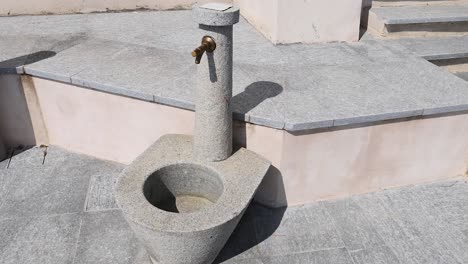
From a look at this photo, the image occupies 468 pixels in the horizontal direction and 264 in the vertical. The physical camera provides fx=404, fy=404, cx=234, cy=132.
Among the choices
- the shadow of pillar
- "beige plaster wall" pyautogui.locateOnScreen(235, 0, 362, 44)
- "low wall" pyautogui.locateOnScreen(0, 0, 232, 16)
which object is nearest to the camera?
the shadow of pillar

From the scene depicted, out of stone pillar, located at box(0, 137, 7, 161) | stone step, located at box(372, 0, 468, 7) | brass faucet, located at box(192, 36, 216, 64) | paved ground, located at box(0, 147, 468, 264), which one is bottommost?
paved ground, located at box(0, 147, 468, 264)

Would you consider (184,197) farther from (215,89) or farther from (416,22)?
(416,22)

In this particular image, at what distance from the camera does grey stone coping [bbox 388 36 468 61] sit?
18.7 ft

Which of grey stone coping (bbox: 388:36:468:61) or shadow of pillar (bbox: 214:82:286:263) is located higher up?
grey stone coping (bbox: 388:36:468:61)

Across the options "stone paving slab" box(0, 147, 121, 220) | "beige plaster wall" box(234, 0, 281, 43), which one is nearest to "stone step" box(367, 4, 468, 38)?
"beige plaster wall" box(234, 0, 281, 43)

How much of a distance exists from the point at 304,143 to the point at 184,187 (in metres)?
1.27

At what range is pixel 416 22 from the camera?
239 inches

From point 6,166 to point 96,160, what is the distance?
1070 mm

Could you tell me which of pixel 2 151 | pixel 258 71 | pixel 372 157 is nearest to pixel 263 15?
pixel 258 71

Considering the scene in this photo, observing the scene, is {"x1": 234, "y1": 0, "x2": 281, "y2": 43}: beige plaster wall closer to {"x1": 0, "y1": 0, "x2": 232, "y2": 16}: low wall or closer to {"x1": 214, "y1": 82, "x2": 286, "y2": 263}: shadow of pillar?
{"x1": 0, "y1": 0, "x2": 232, "y2": 16}: low wall

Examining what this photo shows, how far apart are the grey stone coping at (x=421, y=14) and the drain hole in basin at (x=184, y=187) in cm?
391

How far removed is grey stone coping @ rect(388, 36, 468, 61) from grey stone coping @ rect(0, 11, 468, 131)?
0.18 meters

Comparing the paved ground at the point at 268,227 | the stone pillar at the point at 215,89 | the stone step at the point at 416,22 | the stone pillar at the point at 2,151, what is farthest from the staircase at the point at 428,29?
the stone pillar at the point at 2,151

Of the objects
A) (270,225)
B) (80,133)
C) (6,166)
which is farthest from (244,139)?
(6,166)
